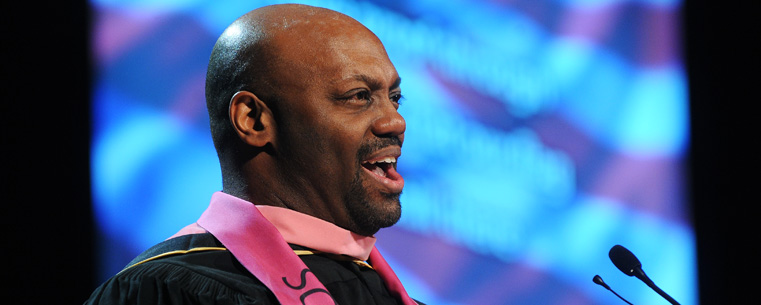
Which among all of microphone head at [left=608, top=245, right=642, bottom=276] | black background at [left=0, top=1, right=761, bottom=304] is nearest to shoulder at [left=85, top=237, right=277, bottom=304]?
microphone head at [left=608, top=245, right=642, bottom=276]

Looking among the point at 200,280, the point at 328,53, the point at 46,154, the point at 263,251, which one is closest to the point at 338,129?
the point at 328,53

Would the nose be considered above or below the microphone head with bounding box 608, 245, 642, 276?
above

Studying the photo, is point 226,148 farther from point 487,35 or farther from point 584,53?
point 584,53

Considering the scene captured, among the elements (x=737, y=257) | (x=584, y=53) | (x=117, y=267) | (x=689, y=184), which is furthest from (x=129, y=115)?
(x=737, y=257)

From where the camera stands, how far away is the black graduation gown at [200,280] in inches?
49.4

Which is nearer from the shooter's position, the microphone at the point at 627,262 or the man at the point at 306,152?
the man at the point at 306,152

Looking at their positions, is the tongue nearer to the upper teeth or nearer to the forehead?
the upper teeth

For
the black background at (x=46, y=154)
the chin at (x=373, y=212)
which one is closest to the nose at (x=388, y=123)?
the chin at (x=373, y=212)

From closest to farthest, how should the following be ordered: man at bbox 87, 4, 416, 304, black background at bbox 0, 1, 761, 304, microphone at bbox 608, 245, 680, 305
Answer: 1. man at bbox 87, 4, 416, 304
2. microphone at bbox 608, 245, 680, 305
3. black background at bbox 0, 1, 761, 304

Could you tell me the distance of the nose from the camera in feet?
4.88

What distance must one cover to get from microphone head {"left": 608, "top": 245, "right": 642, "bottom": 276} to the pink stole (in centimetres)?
69

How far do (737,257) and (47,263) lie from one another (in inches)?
110

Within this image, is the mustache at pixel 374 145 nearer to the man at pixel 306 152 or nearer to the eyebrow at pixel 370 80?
the man at pixel 306 152

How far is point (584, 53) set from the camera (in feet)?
10.6
